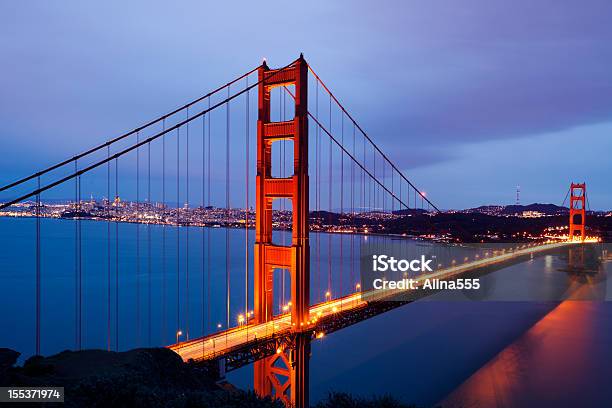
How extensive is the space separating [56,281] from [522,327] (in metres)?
38.2

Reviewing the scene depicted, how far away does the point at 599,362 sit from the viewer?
73.6ft

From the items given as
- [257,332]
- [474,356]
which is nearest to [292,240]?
[257,332]

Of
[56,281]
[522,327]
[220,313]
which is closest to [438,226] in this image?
[522,327]

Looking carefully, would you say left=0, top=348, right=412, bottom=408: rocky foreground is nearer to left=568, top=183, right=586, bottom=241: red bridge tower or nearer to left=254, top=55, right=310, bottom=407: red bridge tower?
left=254, top=55, right=310, bottom=407: red bridge tower

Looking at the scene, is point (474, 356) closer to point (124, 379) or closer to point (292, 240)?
point (292, 240)

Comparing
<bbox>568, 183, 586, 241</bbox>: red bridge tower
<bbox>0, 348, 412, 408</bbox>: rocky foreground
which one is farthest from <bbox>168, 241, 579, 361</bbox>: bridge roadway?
<bbox>568, 183, 586, 241</bbox>: red bridge tower

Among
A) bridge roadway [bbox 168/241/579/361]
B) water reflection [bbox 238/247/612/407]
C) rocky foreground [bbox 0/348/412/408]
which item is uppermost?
rocky foreground [bbox 0/348/412/408]

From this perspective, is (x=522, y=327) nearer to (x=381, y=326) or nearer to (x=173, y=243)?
(x=381, y=326)

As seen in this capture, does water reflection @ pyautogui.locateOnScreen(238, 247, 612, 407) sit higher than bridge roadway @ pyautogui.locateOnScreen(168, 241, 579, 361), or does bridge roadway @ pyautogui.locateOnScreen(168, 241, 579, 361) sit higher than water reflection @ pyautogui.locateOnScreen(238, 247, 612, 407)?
bridge roadway @ pyautogui.locateOnScreen(168, 241, 579, 361)

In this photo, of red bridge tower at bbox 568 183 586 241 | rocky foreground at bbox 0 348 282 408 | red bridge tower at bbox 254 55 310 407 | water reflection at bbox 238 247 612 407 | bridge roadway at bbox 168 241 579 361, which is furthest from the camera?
red bridge tower at bbox 568 183 586 241

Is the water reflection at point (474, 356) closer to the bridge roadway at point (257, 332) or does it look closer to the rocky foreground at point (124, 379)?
the bridge roadway at point (257, 332)

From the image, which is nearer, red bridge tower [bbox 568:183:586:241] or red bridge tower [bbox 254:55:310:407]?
red bridge tower [bbox 254:55:310:407]

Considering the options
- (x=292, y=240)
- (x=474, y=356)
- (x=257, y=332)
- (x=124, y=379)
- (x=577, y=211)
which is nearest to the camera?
(x=124, y=379)

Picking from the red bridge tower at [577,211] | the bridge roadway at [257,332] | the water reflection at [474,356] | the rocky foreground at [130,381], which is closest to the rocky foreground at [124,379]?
the rocky foreground at [130,381]
